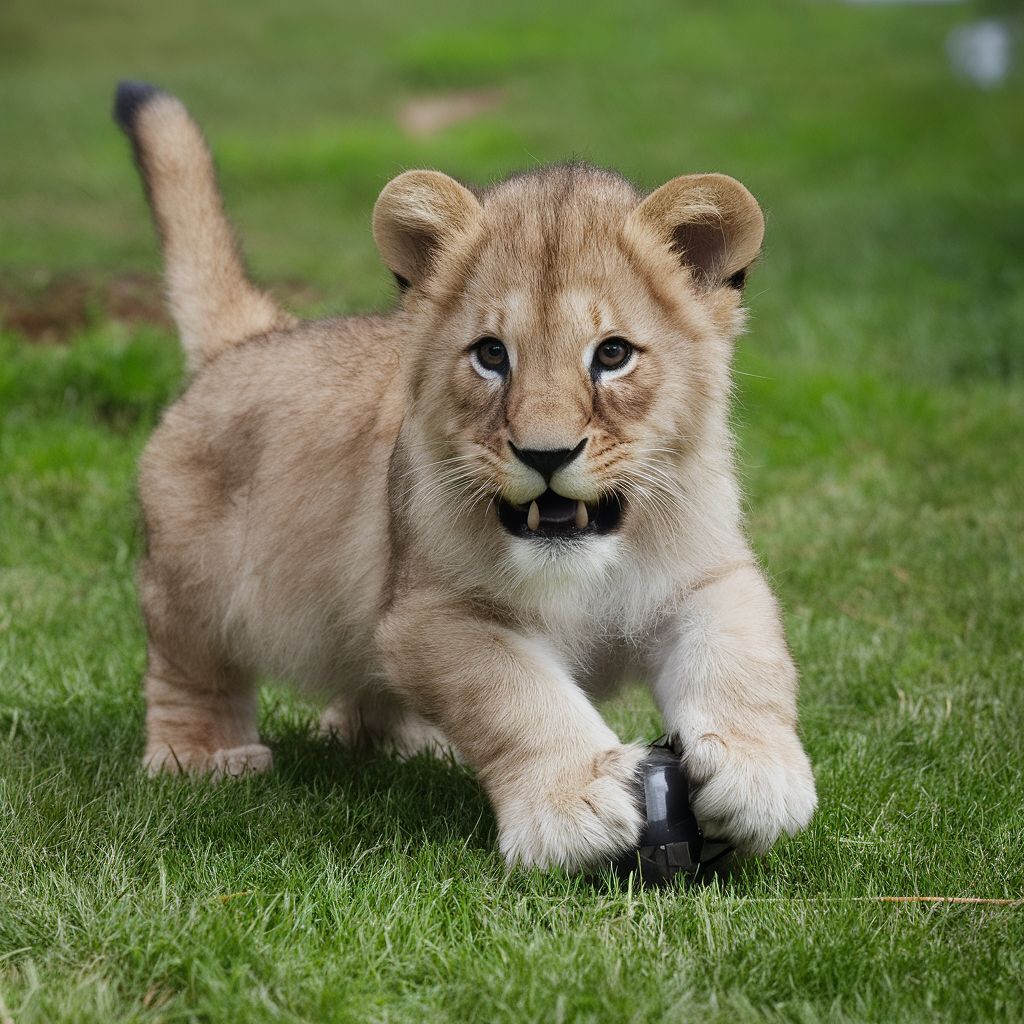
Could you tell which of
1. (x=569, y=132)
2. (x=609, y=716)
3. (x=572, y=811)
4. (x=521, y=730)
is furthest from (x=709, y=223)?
(x=569, y=132)

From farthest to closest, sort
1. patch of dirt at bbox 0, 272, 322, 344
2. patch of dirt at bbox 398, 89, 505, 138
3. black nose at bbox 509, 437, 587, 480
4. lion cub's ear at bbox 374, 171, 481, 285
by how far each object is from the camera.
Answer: patch of dirt at bbox 398, 89, 505, 138 → patch of dirt at bbox 0, 272, 322, 344 → lion cub's ear at bbox 374, 171, 481, 285 → black nose at bbox 509, 437, 587, 480

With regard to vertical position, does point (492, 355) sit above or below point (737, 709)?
above

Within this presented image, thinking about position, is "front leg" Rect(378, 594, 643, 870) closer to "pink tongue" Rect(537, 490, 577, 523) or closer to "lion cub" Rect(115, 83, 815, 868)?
"lion cub" Rect(115, 83, 815, 868)

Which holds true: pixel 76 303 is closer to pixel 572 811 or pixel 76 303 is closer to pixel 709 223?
pixel 709 223

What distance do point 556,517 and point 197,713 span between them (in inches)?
72.5

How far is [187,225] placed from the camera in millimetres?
5348

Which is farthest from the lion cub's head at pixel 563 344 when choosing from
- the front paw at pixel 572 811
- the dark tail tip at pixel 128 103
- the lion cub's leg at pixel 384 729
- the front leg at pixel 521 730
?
the dark tail tip at pixel 128 103

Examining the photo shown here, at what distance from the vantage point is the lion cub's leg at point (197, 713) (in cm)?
470

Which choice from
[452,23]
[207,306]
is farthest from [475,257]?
[452,23]

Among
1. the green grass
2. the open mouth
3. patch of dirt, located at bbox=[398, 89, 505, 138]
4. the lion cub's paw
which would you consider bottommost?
the lion cub's paw

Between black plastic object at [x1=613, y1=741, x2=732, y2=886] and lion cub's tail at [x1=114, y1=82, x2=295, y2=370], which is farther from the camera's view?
lion cub's tail at [x1=114, y1=82, x2=295, y2=370]

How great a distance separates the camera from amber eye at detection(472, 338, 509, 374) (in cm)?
358

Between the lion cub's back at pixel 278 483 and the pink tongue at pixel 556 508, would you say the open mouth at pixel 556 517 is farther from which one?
the lion cub's back at pixel 278 483

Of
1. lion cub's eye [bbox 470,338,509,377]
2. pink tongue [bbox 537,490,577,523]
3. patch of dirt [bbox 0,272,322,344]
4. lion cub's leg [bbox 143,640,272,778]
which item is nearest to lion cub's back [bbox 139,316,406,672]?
lion cub's leg [bbox 143,640,272,778]
